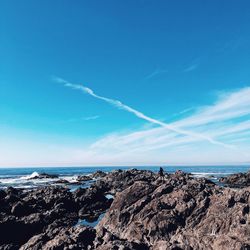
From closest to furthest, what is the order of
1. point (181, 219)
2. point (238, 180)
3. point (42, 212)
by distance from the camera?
point (181, 219)
point (42, 212)
point (238, 180)

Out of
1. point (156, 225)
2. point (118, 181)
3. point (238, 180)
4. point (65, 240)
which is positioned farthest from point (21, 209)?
point (238, 180)

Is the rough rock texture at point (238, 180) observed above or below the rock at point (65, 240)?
above

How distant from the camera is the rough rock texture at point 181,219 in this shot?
19344 mm

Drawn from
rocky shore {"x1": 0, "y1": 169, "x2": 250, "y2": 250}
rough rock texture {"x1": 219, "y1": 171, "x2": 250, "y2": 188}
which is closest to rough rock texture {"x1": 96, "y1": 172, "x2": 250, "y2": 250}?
rocky shore {"x1": 0, "y1": 169, "x2": 250, "y2": 250}

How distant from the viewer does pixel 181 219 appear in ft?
79.4

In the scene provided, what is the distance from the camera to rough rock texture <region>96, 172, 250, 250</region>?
19344 mm

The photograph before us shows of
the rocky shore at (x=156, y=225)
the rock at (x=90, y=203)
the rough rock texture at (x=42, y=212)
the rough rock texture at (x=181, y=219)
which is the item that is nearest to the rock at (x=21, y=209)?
the rough rock texture at (x=42, y=212)

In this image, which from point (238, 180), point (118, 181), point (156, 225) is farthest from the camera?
point (238, 180)

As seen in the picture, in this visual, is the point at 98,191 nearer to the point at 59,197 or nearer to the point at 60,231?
the point at 59,197

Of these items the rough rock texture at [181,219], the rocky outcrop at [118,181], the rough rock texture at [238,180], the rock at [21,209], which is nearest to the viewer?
the rough rock texture at [181,219]

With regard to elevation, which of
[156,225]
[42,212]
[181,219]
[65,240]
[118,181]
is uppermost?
[118,181]

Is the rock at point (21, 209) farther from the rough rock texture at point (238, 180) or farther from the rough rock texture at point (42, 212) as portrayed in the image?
the rough rock texture at point (238, 180)

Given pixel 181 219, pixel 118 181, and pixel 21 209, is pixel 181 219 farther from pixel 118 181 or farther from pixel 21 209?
pixel 118 181

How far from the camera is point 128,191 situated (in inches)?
1228
